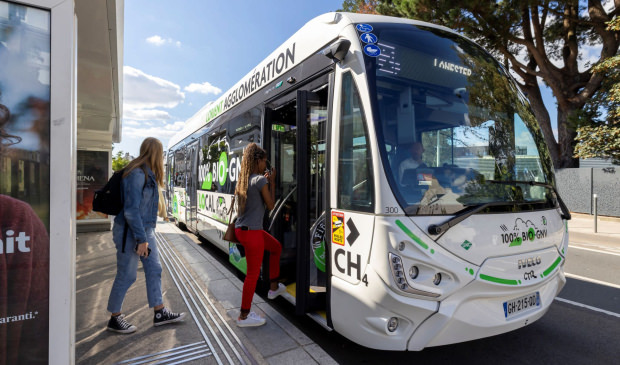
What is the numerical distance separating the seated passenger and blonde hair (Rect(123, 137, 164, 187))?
242cm

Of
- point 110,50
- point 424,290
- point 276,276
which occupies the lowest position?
point 276,276

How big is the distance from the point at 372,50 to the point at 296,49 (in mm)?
1363

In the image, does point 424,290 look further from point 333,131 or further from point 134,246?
point 134,246

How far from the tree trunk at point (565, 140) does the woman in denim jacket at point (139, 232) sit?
691 inches

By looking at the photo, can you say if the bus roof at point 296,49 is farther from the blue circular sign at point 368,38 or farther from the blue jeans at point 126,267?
the blue jeans at point 126,267

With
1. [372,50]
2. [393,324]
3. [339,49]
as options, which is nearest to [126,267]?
[393,324]

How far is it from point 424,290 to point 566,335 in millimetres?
2396

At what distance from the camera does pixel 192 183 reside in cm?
852

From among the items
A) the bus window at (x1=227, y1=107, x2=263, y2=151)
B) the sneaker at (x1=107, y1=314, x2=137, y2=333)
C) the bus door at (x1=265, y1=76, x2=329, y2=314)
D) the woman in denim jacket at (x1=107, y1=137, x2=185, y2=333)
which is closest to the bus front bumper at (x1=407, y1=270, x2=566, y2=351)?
the bus door at (x1=265, y1=76, x2=329, y2=314)

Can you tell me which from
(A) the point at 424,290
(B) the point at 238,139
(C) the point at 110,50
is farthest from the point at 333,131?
(C) the point at 110,50

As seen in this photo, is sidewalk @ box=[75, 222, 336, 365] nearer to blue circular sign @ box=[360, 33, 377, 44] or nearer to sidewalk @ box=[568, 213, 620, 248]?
blue circular sign @ box=[360, 33, 377, 44]

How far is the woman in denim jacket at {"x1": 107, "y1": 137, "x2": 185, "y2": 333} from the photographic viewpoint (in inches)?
132

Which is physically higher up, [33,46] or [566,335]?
[33,46]

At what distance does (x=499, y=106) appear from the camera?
10.5 feet
